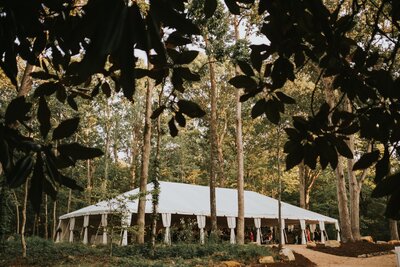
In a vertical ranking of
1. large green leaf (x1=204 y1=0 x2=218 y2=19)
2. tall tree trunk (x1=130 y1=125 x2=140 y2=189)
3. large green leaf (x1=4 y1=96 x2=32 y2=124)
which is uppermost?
tall tree trunk (x1=130 y1=125 x2=140 y2=189)

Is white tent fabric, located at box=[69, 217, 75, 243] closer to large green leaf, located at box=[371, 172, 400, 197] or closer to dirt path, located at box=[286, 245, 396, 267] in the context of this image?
dirt path, located at box=[286, 245, 396, 267]

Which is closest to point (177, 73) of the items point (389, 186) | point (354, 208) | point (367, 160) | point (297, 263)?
point (367, 160)

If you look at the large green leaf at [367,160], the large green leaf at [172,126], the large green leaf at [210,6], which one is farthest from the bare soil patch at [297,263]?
the large green leaf at [210,6]

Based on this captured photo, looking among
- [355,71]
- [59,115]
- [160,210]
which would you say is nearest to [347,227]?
[160,210]

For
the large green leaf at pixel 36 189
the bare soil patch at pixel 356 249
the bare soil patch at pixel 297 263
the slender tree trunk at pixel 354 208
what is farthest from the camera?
the slender tree trunk at pixel 354 208

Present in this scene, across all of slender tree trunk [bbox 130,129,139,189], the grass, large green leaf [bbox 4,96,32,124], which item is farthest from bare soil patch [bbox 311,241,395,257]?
slender tree trunk [bbox 130,129,139,189]

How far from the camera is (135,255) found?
437 inches

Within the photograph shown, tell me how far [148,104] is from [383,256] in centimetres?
1066

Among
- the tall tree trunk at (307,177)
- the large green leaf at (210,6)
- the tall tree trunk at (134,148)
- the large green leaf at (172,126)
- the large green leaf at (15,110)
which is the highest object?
the tall tree trunk at (134,148)

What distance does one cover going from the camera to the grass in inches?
399

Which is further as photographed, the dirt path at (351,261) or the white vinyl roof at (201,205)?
the white vinyl roof at (201,205)

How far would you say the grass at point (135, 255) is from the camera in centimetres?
1014

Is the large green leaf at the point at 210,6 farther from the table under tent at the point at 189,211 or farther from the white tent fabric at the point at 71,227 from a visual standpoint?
the white tent fabric at the point at 71,227

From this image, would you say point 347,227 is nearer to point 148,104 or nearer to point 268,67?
point 148,104
